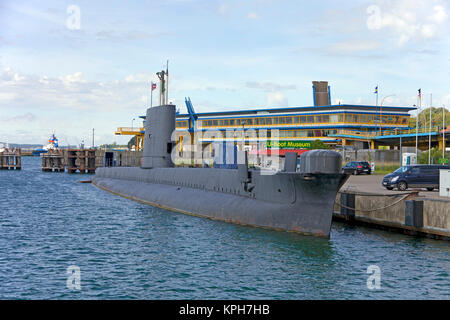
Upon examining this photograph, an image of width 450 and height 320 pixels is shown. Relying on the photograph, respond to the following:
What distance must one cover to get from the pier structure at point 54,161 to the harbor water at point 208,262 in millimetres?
77079

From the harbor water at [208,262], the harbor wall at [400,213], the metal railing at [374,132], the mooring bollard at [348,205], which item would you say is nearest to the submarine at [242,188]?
the harbor water at [208,262]

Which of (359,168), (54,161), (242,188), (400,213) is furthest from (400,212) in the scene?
(54,161)

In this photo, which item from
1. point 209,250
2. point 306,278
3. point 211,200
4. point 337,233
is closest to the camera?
point 306,278

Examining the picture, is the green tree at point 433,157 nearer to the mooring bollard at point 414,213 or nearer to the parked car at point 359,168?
the parked car at point 359,168

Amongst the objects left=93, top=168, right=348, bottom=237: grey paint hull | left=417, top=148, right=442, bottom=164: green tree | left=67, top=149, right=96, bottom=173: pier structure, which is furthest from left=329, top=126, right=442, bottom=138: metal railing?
left=67, top=149, right=96, bottom=173: pier structure

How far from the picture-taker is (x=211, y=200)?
28.5m

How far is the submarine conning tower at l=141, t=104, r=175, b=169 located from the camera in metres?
36.5

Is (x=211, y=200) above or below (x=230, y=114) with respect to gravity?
below

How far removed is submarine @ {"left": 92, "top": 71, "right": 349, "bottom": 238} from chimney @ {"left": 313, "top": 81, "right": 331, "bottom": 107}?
228 feet

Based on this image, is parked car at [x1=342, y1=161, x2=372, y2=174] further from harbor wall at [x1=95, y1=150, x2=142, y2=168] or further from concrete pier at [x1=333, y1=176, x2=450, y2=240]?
harbor wall at [x1=95, y1=150, x2=142, y2=168]

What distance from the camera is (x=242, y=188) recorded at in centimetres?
2639
